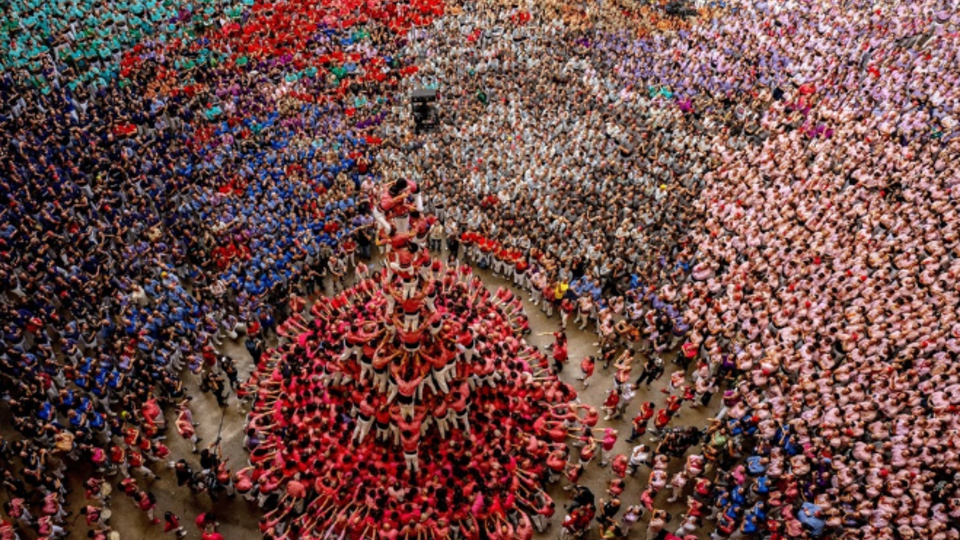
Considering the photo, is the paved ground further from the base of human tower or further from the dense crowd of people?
the base of human tower

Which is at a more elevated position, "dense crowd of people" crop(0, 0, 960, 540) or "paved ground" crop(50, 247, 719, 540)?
"dense crowd of people" crop(0, 0, 960, 540)

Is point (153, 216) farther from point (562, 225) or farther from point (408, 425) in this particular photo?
point (562, 225)

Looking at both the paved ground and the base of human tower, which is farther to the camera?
the paved ground

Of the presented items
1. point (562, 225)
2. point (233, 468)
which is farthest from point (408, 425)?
point (562, 225)

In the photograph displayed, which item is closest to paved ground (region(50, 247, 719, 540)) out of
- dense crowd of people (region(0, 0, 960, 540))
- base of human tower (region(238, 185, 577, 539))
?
dense crowd of people (region(0, 0, 960, 540))

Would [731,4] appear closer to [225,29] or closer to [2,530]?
[225,29]

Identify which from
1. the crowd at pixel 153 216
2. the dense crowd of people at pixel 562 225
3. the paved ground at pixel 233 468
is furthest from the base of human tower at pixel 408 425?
the crowd at pixel 153 216
